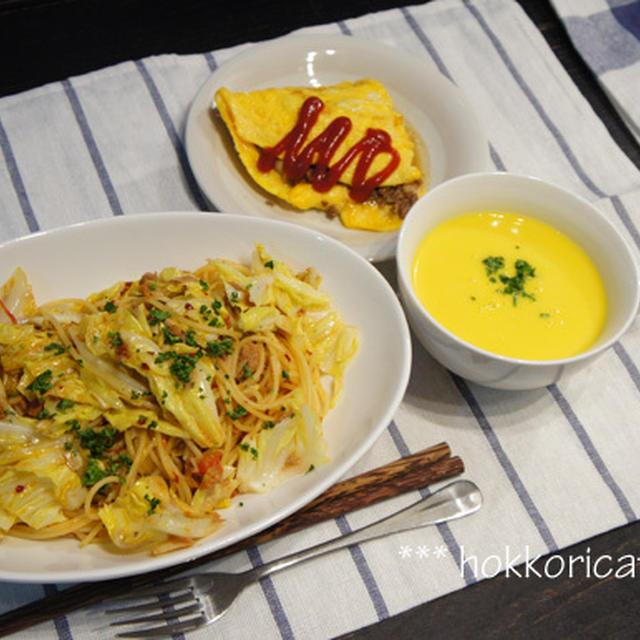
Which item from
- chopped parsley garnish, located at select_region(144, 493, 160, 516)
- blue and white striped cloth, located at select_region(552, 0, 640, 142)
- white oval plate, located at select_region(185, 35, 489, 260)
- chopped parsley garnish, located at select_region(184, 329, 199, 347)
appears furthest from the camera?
blue and white striped cloth, located at select_region(552, 0, 640, 142)

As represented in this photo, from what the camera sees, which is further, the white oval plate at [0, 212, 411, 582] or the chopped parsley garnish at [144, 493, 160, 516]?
the white oval plate at [0, 212, 411, 582]

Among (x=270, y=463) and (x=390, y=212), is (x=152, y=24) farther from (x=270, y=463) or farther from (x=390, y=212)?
(x=270, y=463)

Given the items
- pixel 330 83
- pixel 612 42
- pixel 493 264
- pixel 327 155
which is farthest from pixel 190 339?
pixel 612 42

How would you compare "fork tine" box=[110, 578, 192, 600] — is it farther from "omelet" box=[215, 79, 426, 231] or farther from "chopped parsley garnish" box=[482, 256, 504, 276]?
"omelet" box=[215, 79, 426, 231]

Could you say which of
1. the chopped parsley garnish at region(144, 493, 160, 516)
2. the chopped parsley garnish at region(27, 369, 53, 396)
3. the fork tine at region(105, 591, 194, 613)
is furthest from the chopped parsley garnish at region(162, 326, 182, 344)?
the fork tine at region(105, 591, 194, 613)

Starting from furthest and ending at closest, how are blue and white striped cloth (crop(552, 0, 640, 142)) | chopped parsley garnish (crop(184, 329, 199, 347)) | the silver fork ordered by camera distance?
blue and white striped cloth (crop(552, 0, 640, 142)) < chopped parsley garnish (crop(184, 329, 199, 347)) < the silver fork

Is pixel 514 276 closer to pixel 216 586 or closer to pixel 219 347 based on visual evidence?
pixel 219 347

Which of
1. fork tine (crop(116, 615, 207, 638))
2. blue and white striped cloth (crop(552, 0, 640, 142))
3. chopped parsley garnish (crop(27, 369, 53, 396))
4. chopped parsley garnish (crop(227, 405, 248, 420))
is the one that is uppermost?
blue and white striped cloth (crop(552, 0, 640, 142))
